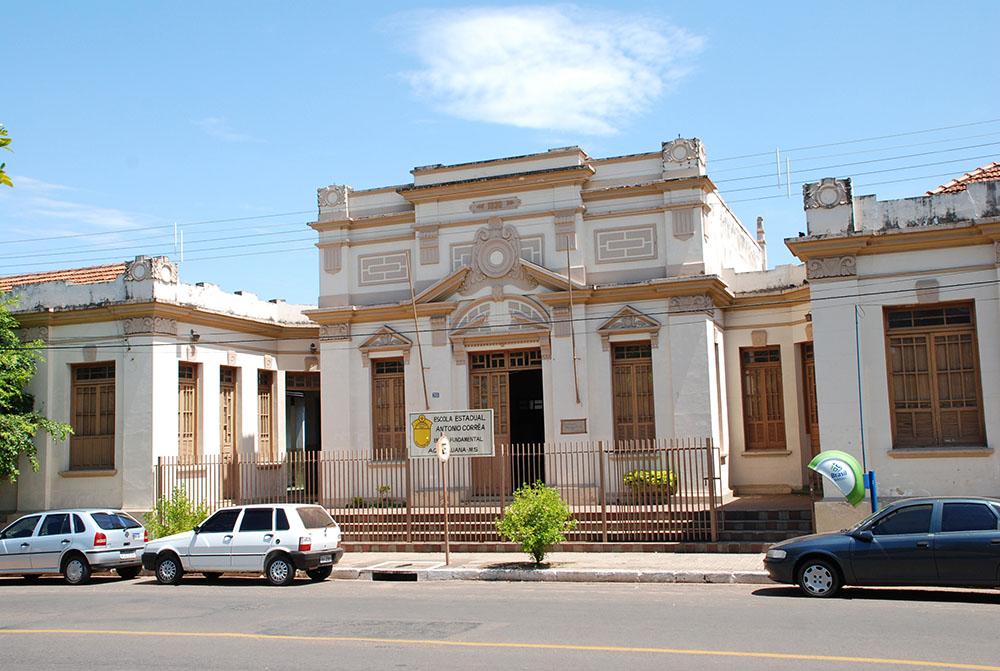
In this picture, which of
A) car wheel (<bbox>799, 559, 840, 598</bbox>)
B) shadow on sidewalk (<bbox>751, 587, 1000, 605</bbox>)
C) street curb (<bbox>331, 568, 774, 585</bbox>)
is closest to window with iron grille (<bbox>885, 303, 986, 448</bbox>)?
street curb (<bbox>331, 568, 774, 585</bbox>)

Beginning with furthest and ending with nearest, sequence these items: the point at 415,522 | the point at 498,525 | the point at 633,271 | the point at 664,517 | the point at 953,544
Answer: the point at 633,271 → the point at 415,522 → the point at 664,517 → the point at 498,525 → the point at 953,544

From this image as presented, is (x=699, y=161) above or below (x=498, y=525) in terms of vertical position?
above

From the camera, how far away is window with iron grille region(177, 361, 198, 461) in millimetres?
23750

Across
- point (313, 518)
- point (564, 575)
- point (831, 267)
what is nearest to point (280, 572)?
point (313, 518)

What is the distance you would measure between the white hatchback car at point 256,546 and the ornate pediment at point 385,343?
6.88 metres

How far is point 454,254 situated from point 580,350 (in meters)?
3.82

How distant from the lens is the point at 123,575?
18.6m

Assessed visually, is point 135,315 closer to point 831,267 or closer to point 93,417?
point 93,417

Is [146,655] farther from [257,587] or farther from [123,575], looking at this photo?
[123,575]

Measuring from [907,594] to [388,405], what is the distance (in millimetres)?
13621

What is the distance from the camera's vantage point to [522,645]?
32.3ft

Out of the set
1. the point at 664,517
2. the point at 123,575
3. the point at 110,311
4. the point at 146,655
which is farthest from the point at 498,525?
the point at 110,311

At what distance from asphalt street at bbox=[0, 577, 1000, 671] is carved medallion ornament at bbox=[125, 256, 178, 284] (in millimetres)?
9328

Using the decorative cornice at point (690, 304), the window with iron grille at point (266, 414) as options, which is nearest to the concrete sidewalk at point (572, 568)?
the decorative cornice at point (690, 304)
